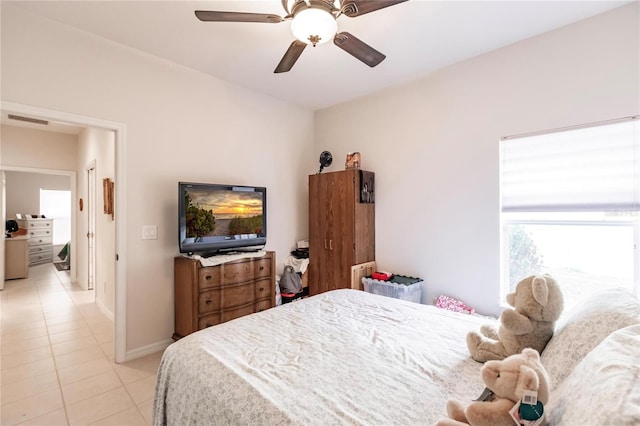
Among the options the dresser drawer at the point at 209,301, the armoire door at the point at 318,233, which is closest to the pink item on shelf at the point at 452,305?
the armoire door at the point at 318,233

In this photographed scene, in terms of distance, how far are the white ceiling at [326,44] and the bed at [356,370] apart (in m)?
2.17

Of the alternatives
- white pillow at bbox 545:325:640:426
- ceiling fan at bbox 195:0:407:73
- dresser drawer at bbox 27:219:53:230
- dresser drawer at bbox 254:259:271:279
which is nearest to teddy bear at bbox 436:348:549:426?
white pillow at bbox 545:325:640:426

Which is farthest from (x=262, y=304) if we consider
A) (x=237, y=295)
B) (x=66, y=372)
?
(x=66, y=372)

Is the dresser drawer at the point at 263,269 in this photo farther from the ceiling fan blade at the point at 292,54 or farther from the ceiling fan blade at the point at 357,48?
the ceiling fan blade at the point at 357,48

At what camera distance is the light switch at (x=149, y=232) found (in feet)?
9.07

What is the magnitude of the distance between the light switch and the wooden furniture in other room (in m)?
4.98

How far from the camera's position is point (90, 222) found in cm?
471

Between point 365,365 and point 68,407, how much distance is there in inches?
86.5

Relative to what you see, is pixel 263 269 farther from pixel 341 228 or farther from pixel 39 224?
pixel 39 224

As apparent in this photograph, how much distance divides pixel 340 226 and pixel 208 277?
161 centimetres

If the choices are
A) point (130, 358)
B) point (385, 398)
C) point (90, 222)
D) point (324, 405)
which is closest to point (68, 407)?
point (130, 358)

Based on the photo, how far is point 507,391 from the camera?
71 centimetres

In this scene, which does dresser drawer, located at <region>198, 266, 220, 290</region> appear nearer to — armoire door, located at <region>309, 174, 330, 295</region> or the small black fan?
armoire door, located at <region>309, 174, 330, 295</region>

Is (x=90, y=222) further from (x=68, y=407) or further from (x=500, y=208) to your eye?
(x=500, y=208)
